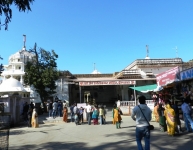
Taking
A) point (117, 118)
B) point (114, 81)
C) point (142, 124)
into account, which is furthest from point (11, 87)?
point (142, 124)

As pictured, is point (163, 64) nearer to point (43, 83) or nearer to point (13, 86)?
point (43, 83)

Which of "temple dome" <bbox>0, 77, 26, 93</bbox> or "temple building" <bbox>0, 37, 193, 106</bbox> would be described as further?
"temple building" <bbox>0, 37, 193, 106</bbox>

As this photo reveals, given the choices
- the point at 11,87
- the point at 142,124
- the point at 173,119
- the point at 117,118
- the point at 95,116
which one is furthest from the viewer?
the point at 11,87

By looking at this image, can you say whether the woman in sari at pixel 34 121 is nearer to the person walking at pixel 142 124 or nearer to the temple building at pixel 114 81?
the temple building at pixel 114 81

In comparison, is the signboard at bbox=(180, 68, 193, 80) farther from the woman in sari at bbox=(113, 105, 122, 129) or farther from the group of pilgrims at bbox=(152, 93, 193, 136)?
the woman in sari at bbox=(113, 105, 122, 129)

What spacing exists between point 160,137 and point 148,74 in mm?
16066

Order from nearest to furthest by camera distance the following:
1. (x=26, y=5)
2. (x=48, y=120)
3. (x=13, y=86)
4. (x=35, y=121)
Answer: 1. (x=26, y=5)
2. (x=35, y=121)
3. (x=48, y=120)
4. (x=13, y=86)

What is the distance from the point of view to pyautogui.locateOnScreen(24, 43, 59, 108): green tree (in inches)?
797

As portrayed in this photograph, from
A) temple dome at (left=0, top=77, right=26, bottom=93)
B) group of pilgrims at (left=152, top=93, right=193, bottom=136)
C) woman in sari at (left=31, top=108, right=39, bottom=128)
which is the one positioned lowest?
woman in sari at (left=31, top=108, right=39, bottom=128)

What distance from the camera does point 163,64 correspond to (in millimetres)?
24891

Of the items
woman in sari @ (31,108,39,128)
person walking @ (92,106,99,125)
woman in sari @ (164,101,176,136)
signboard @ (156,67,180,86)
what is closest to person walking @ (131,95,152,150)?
woman in sari @ (164,101,176,136)

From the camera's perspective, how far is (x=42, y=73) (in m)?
20.6

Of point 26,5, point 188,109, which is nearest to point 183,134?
point 188,109

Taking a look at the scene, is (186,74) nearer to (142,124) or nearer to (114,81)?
(142,124)
